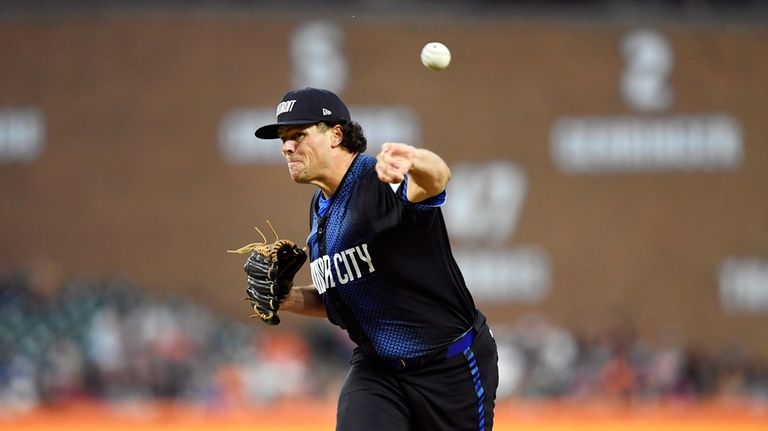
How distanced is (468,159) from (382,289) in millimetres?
11272

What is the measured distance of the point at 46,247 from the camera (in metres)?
16.1

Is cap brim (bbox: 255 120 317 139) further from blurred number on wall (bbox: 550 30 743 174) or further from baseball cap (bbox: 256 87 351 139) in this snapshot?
blurred number on wall (bbox: 550 30 743 174)

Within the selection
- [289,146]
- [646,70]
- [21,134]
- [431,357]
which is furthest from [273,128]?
[646,70]

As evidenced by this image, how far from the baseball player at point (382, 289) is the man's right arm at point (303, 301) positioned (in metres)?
0.41

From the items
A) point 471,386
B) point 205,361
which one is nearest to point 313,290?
point 471,386

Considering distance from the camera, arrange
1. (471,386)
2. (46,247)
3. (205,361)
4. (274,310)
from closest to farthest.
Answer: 1. (471,386)
2. (274,310)
3. (205,361)
4. (46,247)

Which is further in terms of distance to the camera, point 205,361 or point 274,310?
point 205,361

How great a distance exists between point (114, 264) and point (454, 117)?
485 cm

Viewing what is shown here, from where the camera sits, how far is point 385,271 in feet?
16.8

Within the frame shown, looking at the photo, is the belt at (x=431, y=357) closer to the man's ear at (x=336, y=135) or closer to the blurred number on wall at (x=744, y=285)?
the man's ear at (x=336, y=135)

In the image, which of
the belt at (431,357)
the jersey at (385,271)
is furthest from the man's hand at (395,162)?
the belt at (431,357)

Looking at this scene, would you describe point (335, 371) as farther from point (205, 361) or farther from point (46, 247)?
point (46, 247)

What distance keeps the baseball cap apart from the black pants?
1086 millimetres

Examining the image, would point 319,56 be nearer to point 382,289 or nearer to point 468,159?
point 468,159
